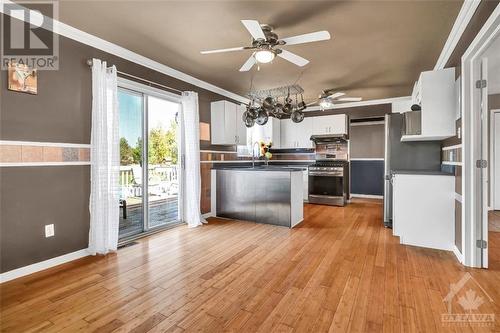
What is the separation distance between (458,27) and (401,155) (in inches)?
75.9

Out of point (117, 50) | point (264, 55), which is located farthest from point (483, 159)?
point (117, 50)

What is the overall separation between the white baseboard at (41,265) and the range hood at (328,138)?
5485 mm

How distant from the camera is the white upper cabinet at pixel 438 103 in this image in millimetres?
2953

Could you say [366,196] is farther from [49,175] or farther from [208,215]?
[49,175]

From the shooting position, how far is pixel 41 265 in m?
2.56

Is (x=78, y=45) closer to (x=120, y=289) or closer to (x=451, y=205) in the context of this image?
(x=120, y=289)

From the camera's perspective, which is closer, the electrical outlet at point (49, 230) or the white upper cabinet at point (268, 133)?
the electrical outlet at point (49, 230)

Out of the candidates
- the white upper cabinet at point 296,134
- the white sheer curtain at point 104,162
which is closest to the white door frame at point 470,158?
the white sheer curtain at point 104,162

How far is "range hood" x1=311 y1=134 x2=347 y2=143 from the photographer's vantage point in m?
6.17

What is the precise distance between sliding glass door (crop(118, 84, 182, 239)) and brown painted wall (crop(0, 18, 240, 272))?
2.12 feet

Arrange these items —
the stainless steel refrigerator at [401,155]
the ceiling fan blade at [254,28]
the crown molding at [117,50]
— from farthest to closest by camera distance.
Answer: the stainless steel refrigerator at [401,155]
the crown molding at [117,50]
the ceiling fan blade at [254,28]

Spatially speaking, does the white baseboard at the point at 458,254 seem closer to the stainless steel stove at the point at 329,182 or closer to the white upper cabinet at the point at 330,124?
the stainless steel stove at the point at 329,182

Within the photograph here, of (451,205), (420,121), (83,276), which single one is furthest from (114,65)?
(451,205)

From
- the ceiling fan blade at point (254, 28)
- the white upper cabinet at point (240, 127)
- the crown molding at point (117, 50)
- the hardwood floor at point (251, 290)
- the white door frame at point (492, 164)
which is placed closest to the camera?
the hardwood floor at point (251, 290)
